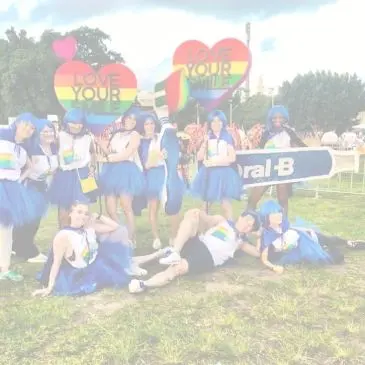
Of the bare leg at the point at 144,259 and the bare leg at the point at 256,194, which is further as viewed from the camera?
the bare leg at the point at 256,194

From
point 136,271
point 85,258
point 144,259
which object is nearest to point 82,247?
point 85,258

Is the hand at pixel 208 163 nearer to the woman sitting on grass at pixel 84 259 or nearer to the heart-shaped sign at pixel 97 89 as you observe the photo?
the heart-shaped sign at pixel 97 89

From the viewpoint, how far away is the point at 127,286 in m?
4.37

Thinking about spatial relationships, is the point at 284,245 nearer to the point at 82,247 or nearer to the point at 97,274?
the point at 97,274

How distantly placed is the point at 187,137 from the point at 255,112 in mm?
27091

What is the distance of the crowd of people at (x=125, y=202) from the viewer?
172 inches

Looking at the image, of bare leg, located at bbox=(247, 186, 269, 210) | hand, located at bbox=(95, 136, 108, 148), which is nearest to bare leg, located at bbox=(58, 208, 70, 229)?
hand, located at bbox=(95, 136, 108, 148)

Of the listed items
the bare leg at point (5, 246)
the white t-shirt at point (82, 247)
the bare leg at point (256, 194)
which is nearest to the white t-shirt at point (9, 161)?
the bare leg at point (5, 246)

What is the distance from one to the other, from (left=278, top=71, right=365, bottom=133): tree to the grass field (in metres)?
23.3

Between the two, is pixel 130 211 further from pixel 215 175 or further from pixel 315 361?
pixel 315 361

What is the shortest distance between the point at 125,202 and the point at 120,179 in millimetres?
270

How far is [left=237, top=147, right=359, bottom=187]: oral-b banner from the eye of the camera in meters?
5.78

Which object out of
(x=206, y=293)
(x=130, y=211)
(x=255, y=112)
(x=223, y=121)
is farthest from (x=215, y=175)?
(x=255, y=112)

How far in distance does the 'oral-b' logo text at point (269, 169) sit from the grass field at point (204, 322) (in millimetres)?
1269
